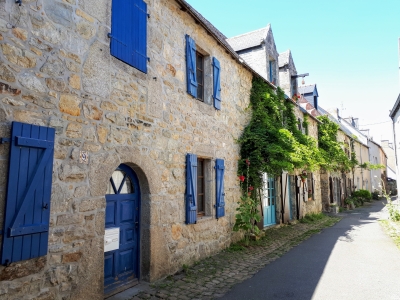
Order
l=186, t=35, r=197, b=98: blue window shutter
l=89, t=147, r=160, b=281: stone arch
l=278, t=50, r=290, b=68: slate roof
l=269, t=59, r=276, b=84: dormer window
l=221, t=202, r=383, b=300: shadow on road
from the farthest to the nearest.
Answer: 1. l=278, t=50, r=290, b=68: slate roof
2. l=269, t=59, r=276, b=84: dormer window
3. l=186, t=35, r=197, b=98: blue window shutter
4. l=221, t=202, r=383, b=300: shadow on road
5. l=89, t=147, r=160, b=281: stone arch

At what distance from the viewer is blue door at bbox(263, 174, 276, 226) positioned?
31.0 feet

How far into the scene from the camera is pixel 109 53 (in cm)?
401

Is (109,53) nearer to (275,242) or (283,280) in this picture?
(283,280)

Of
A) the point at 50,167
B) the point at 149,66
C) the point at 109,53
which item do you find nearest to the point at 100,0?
the point at 109,53

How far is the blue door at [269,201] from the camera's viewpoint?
9.46 m

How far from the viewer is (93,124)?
370cm

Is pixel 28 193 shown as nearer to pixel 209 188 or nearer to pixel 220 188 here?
pixel 209 188

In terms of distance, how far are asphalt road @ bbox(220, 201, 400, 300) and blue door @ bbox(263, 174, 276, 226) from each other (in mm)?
1858

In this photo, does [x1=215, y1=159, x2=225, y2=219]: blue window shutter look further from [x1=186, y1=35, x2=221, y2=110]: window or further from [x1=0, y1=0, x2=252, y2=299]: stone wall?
[x1=186, y1=35, x2=221, y2=110]: window

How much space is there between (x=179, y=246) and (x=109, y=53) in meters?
3.40

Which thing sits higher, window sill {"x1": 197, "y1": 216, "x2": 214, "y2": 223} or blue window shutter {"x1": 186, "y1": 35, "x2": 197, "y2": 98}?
blue window shutter {"x1": 186, "y1": 35, "x2": 197, "y2": 98}

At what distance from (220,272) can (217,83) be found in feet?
13.4

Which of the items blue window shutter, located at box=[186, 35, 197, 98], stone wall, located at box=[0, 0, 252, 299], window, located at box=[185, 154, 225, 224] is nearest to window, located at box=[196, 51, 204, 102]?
blue window shutter, located at box=[186, 35, 197, 98]

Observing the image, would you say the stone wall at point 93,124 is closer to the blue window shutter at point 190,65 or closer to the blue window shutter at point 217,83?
the blue window shutter at point 190,65
